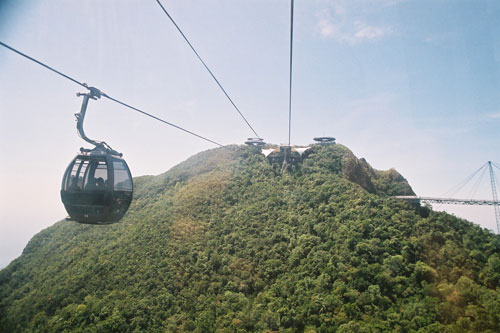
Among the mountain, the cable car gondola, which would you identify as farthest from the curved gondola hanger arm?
the mountain

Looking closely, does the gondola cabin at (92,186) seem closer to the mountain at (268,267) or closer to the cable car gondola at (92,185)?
the cable car gondola at (92,185)

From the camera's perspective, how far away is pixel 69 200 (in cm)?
639

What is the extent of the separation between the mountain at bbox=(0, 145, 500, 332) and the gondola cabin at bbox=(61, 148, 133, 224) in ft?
69.1

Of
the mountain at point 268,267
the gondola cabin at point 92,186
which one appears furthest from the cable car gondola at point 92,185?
the mountain at point 268,267

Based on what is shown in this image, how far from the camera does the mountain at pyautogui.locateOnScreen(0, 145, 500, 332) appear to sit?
22.8 m

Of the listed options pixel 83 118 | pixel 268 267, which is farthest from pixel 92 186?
pixel 268 267

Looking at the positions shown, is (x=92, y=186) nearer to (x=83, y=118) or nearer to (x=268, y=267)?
(x=83, y=118)

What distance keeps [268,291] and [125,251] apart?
17531 millimetres

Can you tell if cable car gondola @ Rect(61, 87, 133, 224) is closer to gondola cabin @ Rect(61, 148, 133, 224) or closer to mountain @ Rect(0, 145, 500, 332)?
gondola cabin @ Rect(61, 148, 133, 224)

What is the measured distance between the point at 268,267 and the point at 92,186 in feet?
83.1

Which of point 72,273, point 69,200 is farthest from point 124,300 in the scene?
point 69,200

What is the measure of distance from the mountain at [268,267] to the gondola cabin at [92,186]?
21.1m

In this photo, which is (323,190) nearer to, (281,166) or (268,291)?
(281,166)

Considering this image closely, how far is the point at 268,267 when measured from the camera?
94.6 feet
